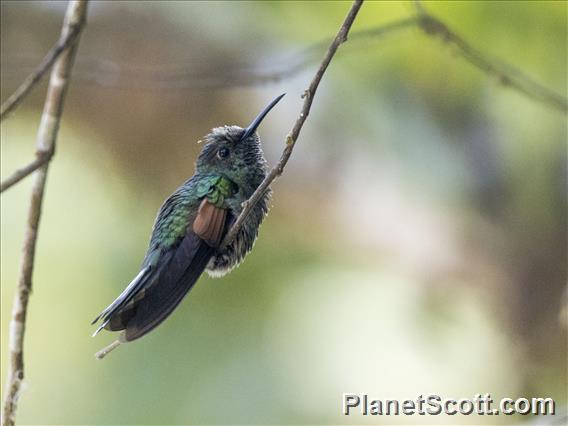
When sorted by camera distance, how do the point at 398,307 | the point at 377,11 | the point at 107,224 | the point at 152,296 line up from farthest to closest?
1. the point at 398,307
2. the point at 107,224
3. the point at 377,11
4. the point at 152,296

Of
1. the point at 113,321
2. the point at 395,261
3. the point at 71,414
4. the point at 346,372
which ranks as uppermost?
the point at 395,261

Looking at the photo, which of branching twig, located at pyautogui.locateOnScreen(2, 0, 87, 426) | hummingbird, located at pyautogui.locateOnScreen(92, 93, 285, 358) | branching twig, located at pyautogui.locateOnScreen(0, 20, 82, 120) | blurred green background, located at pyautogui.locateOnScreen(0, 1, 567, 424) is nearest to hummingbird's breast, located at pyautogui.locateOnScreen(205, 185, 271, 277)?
hummingbird, located at pyautogui.locateOnScreen(92, 93, 285, 358)

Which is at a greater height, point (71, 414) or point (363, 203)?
point (363, 203)

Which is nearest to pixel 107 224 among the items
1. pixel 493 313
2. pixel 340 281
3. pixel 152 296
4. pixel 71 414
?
pixel 71 414

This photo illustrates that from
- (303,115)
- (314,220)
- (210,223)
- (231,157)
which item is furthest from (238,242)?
(314,220)

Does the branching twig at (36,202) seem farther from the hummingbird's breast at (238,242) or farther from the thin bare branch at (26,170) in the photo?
the hummingbird's breast at (238,242)

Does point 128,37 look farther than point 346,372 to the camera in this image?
Yes

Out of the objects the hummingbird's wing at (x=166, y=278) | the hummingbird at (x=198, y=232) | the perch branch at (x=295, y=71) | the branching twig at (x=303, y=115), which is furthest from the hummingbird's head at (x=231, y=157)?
the branching twig at (x=303, y=115)

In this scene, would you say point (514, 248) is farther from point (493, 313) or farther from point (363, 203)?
point (363, 203)
